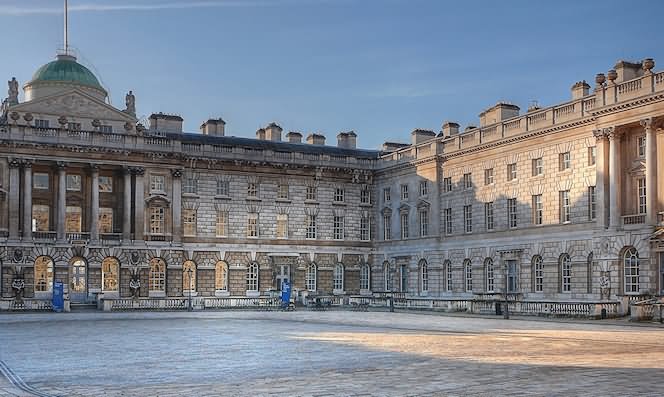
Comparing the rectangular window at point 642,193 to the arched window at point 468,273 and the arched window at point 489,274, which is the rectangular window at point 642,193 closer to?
the arched window at point 489,274

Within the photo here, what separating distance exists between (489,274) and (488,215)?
3864mm

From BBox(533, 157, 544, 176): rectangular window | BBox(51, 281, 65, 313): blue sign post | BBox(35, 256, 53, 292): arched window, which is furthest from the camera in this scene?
BBox(35, 256, 53, 292): arched window

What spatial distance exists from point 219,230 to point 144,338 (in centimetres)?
3818

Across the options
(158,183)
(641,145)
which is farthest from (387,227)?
(641,145)

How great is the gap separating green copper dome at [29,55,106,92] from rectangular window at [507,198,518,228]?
114 ft

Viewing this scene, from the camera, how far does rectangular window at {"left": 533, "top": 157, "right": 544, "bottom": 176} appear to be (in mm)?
53513

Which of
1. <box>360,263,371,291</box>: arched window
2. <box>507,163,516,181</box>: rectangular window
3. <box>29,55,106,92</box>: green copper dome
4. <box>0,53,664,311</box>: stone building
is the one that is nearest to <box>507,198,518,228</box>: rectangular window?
<box>0,53,664,311</box>: stone building

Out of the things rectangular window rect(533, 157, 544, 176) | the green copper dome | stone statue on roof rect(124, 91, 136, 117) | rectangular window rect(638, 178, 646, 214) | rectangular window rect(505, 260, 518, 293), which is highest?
the green copper dome

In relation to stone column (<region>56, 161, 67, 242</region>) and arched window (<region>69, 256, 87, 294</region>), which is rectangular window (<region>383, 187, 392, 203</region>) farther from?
stone column (<region>56, 161, 67, 242</region>)

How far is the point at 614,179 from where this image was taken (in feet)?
155

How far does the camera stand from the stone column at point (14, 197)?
199ft

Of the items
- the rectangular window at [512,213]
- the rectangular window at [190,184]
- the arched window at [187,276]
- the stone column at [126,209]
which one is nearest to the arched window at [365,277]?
the arched window at [187,276]

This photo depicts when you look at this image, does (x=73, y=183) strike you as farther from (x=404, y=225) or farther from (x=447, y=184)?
(x=447, y=184)

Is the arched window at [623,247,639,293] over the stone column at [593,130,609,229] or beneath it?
beneath
